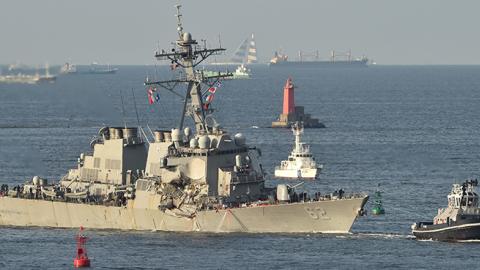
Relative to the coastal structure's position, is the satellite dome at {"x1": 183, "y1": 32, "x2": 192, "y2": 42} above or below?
above

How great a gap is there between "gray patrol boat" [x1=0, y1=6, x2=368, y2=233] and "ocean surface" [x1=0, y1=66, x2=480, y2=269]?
1006mm

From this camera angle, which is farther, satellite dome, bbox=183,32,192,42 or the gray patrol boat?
satellite dome, bbox=183,32,192,42

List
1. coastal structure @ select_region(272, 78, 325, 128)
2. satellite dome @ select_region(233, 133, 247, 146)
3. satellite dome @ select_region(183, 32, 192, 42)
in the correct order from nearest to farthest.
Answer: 1. satellite dome @ select_region(233, 133, 247, 146)
2. satellite dome @ select_region(183, 32, 192, 42)
3. coastal structure @ select_region(272, 78, 325, 128)

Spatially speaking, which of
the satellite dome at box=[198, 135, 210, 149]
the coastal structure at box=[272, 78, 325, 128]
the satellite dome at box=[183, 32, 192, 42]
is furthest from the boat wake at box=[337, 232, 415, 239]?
the coastal structure at box=[272, 78, 325, 128]

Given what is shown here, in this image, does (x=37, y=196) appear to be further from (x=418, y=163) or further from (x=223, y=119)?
(x=223, y=119)

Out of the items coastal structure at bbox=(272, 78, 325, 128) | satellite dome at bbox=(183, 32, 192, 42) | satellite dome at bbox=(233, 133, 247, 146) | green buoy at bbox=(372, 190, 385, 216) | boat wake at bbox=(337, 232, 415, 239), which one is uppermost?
satellite dome at bbox=(183, 32, 192, 42)

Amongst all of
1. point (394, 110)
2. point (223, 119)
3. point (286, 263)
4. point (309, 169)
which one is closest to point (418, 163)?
point (309, 169)

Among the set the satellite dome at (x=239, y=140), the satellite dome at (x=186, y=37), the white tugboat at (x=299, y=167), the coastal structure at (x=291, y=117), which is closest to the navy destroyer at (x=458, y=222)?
the satellite dome at (x=239, y=140)

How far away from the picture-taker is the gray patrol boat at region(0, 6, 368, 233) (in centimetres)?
6888

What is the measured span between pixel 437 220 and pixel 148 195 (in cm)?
1525

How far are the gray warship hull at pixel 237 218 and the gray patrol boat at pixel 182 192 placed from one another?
0.16ft

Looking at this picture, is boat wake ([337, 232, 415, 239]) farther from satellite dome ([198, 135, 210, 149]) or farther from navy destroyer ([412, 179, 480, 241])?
satellite dome ([198, 135, 210, 149])

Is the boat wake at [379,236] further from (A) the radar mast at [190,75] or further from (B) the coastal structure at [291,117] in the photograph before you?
(B) the coastal structure at [291,117]

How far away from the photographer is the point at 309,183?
94062 millimetres
